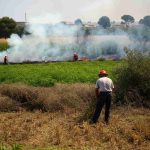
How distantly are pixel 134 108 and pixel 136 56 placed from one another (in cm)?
234

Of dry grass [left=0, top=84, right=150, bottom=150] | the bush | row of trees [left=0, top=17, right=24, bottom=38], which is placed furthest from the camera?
row of trees [left=0, top=17, right=24, bottom=38]

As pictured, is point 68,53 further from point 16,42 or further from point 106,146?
point 106,146

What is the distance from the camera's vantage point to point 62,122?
15320 millimetres

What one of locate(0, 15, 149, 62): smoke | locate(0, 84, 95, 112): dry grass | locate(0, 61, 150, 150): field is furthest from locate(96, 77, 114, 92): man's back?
locate(0, 15, 149, 62): smoke

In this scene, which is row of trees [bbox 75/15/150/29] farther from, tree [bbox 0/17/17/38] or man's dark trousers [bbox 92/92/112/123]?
man's dark trousers [bbox 92/92/112/123]

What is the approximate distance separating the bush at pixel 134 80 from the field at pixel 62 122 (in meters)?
0.60

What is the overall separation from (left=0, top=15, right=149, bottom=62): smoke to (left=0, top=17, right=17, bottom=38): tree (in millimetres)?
15390

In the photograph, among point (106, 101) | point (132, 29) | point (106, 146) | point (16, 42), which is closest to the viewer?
point (106, 146)

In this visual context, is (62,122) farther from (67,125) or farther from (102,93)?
(102,93)

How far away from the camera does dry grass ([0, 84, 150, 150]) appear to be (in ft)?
40.8

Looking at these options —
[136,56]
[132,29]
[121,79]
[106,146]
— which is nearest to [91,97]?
[121,79]

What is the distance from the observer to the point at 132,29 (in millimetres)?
49000

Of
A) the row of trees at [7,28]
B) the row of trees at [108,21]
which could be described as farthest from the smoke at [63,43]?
the row of trees at [7,28]

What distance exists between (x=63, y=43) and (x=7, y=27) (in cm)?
1684
